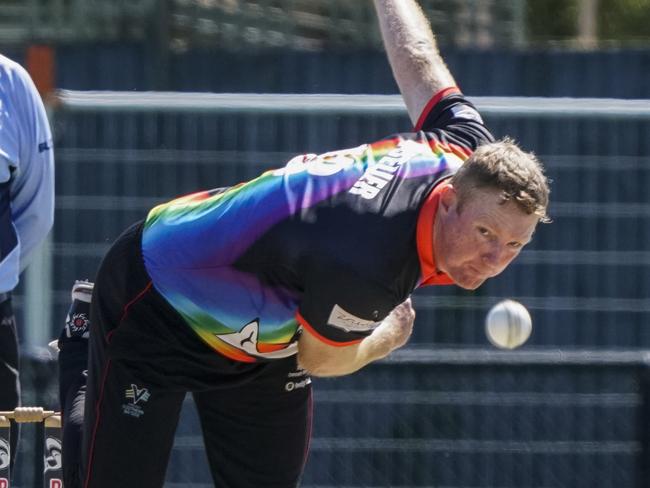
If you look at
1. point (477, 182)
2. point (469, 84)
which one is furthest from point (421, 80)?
point (469, 84)

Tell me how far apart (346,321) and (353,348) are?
206 mm

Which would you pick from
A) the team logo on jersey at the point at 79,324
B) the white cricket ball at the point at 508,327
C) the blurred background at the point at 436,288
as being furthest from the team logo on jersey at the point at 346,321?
the blurred background at the point at 436,288

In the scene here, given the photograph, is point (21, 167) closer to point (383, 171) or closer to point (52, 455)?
point (52, 455)

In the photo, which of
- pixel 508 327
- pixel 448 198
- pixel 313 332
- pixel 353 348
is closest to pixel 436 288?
pixel 508 327

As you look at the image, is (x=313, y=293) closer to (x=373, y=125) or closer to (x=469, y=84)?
(x=373, y=125)

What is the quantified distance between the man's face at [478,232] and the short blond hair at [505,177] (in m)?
0.02

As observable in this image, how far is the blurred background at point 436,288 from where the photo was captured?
634 centimetres

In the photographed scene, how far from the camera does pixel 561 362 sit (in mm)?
6051

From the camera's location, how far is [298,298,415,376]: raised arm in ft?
12.9

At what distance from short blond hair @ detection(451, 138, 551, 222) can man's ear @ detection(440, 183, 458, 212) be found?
12 millimetres

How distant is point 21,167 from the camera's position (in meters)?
4.86

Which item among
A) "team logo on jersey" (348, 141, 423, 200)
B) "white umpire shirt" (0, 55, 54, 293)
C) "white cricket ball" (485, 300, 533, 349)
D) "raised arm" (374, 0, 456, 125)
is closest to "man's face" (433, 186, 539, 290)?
"team logo on jersey" (348, 141, 423, 200)

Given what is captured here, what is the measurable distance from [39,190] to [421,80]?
1.43 metres

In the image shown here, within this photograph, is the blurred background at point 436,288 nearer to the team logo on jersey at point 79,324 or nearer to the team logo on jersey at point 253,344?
the team logo on jersey at point 79,324
